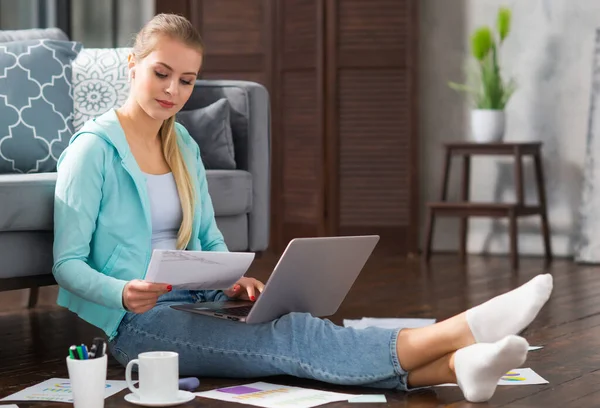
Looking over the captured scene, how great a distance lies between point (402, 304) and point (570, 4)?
2.14m

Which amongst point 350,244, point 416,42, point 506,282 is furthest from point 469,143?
point 350,244

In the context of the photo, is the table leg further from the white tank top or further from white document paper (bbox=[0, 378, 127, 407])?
white document paper (bbox=[0, 378, 127, 407])

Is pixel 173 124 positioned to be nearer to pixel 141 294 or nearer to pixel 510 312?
pixel 141 294

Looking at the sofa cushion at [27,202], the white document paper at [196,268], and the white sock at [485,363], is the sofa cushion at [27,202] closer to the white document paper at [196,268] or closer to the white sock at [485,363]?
the white document paper at [196,268]

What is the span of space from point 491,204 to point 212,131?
6.15 ft

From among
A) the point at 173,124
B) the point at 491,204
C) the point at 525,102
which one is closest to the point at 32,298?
the point at 173,124

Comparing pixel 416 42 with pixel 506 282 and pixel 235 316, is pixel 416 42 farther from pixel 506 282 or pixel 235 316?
pixel 235 316

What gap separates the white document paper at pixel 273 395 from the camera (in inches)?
76.4

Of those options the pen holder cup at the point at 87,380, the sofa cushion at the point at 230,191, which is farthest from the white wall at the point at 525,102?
the pen holder cup at the point at 87,380

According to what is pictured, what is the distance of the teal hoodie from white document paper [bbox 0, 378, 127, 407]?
134mm

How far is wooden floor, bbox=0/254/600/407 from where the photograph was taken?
6.74 feet

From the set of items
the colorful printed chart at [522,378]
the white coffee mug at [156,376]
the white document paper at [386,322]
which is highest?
the white coffee mug at [156,376]

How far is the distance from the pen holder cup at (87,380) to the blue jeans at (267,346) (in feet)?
1.05

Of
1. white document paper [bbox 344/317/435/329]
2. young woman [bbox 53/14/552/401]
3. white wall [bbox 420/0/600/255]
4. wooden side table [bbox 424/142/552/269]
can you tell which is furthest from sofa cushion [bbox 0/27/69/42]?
white wall [bbox 420/0/600/255]
